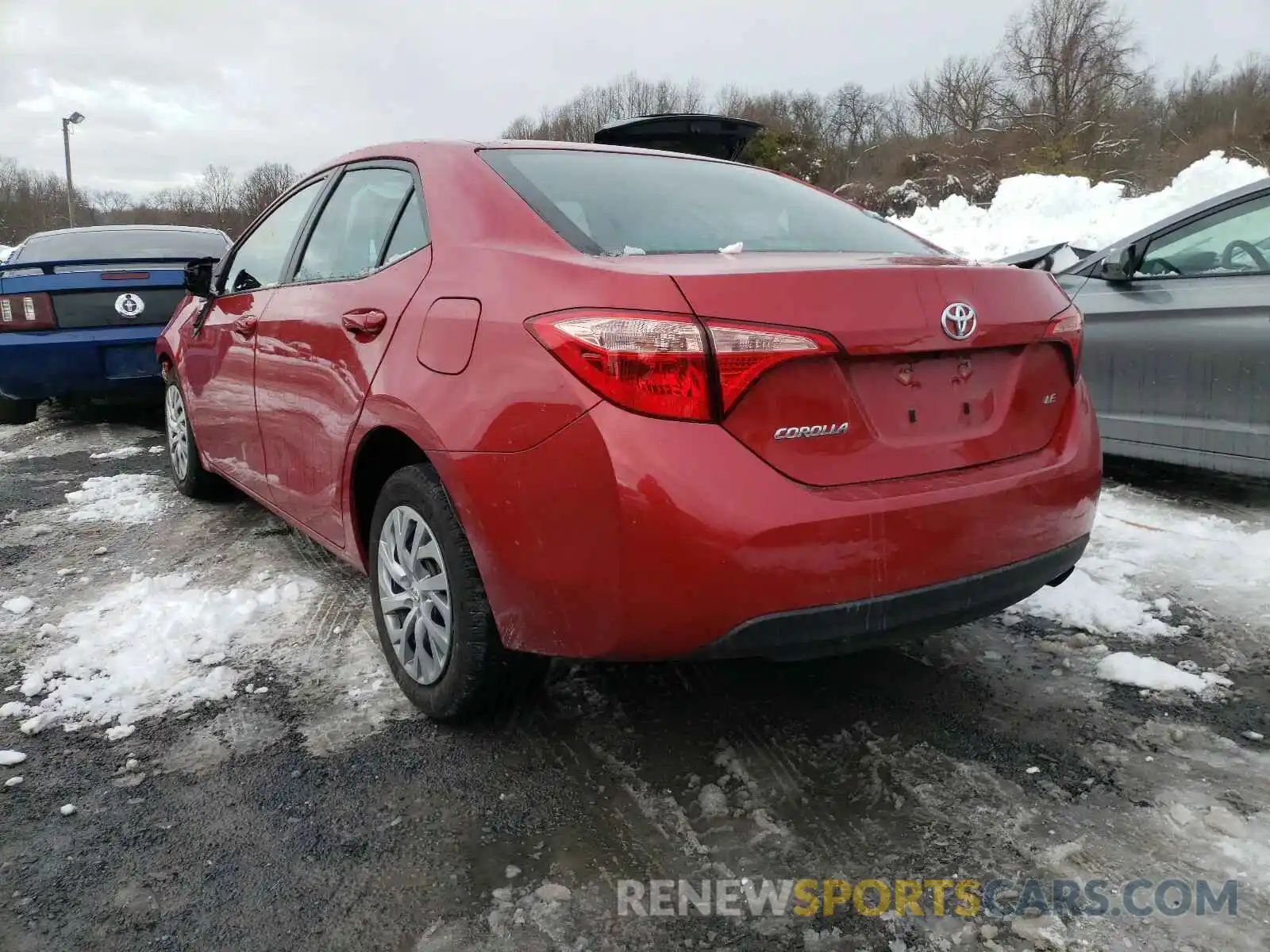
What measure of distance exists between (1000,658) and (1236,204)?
2.75 metres

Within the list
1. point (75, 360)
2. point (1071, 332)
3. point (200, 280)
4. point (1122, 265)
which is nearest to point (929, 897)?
point (1071, 332)

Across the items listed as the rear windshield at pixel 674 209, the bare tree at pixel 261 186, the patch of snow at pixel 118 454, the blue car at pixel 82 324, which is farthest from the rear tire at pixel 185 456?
the bare tree at pixel 261 186

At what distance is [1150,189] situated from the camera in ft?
71.3

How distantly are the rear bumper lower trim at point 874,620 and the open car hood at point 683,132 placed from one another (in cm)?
524

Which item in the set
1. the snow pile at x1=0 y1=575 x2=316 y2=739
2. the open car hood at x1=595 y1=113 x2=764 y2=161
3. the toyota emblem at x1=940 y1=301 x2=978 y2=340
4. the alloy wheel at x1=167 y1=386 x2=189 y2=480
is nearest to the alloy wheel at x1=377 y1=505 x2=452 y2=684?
the snow pile at x1=0 y1=575 x2=316 y2=739

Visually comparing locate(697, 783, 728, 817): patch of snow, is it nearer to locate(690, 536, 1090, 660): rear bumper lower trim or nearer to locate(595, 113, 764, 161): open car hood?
locate(690, 536, 1090, 660): rear bumper lower trim

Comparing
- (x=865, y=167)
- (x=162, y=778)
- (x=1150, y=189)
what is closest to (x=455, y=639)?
(x=162, y=778)

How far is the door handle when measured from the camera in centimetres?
253

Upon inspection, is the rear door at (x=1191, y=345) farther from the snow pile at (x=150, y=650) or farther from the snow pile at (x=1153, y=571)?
the snow pile at (x=150, y=650)

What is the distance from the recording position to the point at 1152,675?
8.96ft

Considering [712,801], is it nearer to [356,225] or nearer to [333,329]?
[333,329]

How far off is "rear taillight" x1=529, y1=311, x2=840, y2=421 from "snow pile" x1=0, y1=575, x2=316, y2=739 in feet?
5.69

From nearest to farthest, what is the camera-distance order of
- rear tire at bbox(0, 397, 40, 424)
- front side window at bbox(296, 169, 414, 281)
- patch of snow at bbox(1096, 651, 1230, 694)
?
patch of snow at bbox(1096, 651, 1230, 694) → front side window at bbox(296, 169, 414, 281) → rear tire at bbox(0, 397, 40, 424)

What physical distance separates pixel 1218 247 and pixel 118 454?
6.55 m
